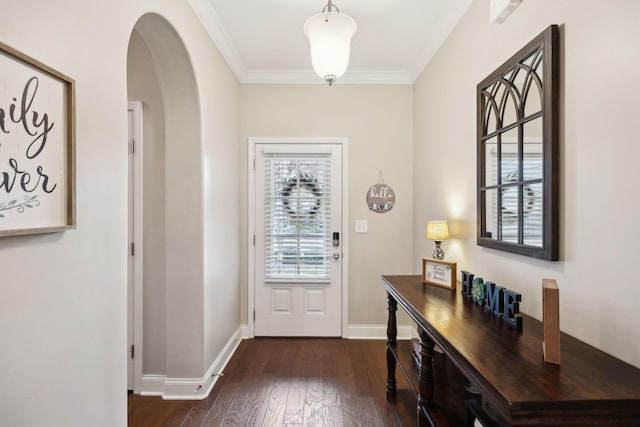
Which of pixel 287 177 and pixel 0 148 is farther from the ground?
pixel 287 177

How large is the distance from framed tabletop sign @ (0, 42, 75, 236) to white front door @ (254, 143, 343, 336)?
2.29 m

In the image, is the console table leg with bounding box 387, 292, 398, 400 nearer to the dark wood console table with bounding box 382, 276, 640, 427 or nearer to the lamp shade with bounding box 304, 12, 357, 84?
the dark wood console table with bounding box 382, 276, 640, 427

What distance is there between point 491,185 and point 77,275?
6.34 feet

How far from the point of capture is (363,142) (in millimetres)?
3314

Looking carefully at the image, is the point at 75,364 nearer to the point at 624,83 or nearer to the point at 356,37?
the point at 624,83

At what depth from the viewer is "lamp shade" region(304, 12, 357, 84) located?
1850 mm

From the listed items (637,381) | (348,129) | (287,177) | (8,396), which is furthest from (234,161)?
(637,381)

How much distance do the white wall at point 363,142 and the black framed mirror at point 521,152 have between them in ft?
4.71

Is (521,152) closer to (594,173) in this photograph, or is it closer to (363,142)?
(594,173)

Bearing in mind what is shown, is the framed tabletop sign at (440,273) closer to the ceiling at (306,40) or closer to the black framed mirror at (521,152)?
the black framed mirror at (521,152)

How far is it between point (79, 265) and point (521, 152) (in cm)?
187

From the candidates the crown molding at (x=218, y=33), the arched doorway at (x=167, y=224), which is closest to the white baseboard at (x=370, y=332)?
the arched doorway at (x=167, y=224)

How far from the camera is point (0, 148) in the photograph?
31.6 inches

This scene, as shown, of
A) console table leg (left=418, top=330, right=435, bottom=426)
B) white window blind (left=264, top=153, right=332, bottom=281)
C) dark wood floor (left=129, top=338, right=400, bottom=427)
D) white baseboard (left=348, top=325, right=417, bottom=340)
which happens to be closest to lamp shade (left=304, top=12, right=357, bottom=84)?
white window blind (left=264, top=153, right=332, bottom=281)
